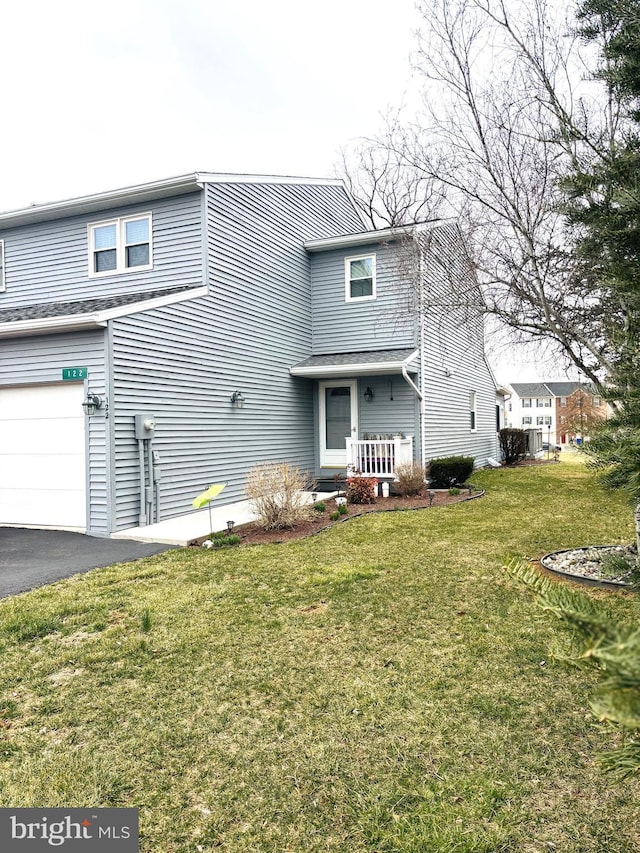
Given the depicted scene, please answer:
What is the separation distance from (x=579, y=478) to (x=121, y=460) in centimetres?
1227

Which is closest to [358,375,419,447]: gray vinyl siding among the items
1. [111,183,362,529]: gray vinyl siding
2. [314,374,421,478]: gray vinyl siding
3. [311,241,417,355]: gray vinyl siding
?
[314,374,421,478]: gray vinyl siding

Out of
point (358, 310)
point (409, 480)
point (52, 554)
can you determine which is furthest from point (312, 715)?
point (358, 310)

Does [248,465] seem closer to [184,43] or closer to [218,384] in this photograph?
[218,384]

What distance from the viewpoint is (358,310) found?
563 inches

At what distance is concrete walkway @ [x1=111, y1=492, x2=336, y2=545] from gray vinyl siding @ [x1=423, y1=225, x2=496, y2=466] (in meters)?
4.12

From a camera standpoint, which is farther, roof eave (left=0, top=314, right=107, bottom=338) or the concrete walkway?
roof eave (left=0, top=314, right=107, bottom=338)

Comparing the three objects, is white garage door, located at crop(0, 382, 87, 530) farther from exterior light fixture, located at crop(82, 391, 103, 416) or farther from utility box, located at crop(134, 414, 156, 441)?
utility box, located at crop(134, 414, 156, 441)

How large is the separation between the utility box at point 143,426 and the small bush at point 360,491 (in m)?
4.27

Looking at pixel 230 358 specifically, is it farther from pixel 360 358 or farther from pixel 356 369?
pixel 360 358

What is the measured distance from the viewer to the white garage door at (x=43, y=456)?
28.9 ft

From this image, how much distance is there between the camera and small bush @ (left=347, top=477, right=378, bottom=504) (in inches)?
443

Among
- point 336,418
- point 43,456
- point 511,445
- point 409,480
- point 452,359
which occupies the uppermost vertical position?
point 452,359

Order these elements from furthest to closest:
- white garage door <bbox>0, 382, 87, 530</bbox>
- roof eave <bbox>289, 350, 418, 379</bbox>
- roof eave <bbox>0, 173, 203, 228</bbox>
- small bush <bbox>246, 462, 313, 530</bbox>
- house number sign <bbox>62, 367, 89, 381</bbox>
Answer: roof eave <bbox>289, 350, 418, 379</bbox> → roof eave <bbox>0, 173, 203, 228</bbox> → white garage door <bbox>0, 382, 87, 530</bbox> → small bush <bbox>246, 462, 313, 530</bbox> → house number sign <bbox>62, 367, 89, 381</bbox>

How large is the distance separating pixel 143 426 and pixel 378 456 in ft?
18.9
